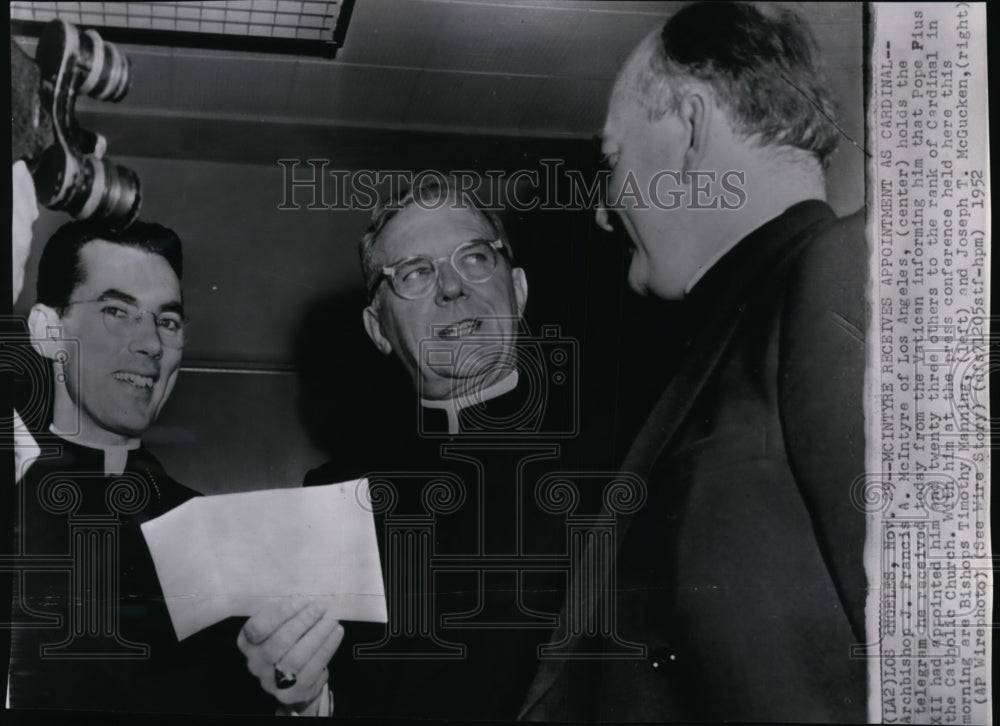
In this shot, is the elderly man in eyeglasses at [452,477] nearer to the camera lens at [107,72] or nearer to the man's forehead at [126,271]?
the man's forehead at [126,271]

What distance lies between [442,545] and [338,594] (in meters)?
0.15

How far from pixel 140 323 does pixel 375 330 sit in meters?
0.31

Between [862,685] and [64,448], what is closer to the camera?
[862,685]

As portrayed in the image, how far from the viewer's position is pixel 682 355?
1470 millimetres

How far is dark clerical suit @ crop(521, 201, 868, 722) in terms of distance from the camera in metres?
1.42

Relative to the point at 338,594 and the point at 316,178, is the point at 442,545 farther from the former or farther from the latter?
the point at 316,178

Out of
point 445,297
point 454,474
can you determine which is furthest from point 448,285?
point 454,474

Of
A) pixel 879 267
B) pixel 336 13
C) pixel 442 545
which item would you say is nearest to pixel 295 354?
pixel 442 545

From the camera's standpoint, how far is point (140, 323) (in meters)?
1.52

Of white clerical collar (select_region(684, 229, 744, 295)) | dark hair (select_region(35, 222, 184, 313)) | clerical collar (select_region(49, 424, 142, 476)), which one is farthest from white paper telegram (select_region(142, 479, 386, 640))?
white clerical collar (select_region(684, 229, 744, 295))

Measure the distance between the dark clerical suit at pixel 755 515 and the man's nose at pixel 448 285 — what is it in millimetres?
295

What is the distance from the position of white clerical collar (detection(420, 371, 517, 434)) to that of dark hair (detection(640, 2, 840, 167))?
39cm

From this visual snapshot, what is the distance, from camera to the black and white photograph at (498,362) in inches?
56.2

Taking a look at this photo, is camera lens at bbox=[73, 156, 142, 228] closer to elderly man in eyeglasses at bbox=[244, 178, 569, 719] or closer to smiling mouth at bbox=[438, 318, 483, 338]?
elderly man in eyeglasses at bbox=[244, 178, 569, 719]
